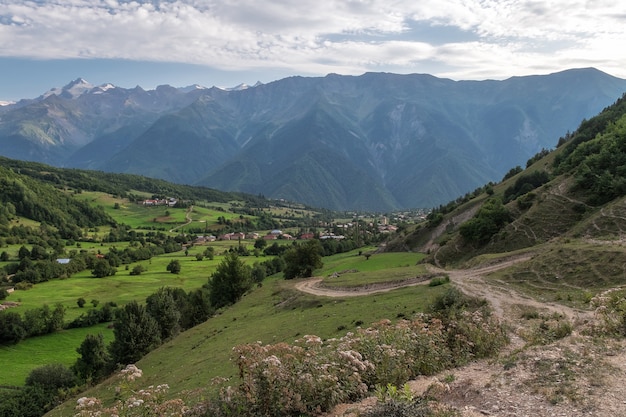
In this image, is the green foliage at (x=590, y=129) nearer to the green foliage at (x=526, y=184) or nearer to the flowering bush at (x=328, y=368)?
the green foliage at (x=526, y=184)

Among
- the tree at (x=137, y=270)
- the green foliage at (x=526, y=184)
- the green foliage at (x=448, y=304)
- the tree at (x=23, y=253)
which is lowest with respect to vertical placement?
the tree at (x=137, y=270)

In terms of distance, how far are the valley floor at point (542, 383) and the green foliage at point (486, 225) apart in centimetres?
4313

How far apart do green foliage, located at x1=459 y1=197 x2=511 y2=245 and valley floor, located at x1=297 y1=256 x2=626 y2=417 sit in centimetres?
4313

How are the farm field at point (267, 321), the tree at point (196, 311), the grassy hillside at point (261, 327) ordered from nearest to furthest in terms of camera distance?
the grassy hillside at point (261, 327), the farm field at point (267, 321), the tree at point (196, 311)

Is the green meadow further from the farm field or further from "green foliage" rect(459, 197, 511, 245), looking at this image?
"green foliage" rect(459, 197, 511, 245)

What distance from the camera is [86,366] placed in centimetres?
5816

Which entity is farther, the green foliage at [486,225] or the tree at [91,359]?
the green foliage at [486,225]

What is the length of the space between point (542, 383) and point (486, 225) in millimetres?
51156

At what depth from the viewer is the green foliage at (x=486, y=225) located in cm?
5941

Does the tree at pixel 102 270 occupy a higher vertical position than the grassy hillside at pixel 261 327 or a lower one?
lower

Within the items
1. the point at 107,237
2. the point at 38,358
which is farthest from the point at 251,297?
the point at 107,237

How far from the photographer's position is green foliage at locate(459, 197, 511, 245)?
59.4m

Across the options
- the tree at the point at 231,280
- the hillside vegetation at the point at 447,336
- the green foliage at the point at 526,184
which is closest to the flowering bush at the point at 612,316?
the hillside vegetation at the point at 447,336

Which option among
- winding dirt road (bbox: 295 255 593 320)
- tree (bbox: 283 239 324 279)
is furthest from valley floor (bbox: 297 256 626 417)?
tree (bbox: 283 239 324 279)
